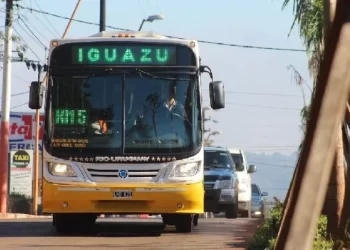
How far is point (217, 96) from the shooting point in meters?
15.3

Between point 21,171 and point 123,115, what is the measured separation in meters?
25.6

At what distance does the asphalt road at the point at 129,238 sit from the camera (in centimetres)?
1352

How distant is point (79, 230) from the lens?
16.8m

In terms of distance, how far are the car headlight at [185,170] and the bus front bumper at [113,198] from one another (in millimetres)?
169

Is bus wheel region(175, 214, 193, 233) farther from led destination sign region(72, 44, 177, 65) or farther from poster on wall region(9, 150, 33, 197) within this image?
poster on wall region(9, 150, 33, 197)

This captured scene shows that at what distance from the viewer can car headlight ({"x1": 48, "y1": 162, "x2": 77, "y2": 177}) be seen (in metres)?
15.2

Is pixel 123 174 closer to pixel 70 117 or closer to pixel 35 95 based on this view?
pixel 70 117

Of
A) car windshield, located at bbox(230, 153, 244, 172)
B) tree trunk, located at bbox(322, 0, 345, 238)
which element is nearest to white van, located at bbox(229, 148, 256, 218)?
car windshield, located at bbox(230, 153, 244, 172)

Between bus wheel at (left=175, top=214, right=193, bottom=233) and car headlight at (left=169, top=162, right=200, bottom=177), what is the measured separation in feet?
4.11

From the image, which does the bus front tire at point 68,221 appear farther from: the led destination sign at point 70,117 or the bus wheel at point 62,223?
the led destination sign at point 70,117

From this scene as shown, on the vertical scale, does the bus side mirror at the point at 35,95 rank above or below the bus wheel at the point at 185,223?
above

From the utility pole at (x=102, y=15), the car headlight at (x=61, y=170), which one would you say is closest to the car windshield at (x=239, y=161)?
the utility pole at (x=102, y=15)

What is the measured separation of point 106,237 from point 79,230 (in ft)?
5.08

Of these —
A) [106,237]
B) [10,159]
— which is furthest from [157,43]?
[10,159]
